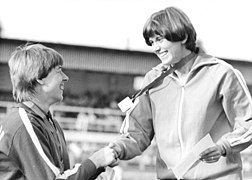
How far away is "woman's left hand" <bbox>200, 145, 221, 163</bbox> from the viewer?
321 cm

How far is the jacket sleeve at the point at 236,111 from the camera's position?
10.7ft

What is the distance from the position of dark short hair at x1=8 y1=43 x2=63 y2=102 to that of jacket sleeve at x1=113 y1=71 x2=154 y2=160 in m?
0.59

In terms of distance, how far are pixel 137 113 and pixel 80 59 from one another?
55.1 ft

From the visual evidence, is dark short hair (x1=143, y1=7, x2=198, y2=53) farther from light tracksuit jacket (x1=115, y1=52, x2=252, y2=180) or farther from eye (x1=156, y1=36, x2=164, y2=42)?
light tracksuit jacket (x1=115, y1=52, x2=252, y2=180)

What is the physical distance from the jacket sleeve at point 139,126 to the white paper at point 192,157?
0.98ft

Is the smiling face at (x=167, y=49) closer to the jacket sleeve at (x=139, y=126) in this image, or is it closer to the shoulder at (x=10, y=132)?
the jacket sleeve at (x=139, y=126)

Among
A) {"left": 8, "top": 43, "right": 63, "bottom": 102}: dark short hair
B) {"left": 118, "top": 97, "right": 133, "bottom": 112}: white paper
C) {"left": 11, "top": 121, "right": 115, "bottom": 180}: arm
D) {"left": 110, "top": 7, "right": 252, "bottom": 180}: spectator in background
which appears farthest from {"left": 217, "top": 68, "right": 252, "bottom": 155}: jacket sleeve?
{"left": 8, "top": 43, "right": 63, "bottom": 102}: dark short hair

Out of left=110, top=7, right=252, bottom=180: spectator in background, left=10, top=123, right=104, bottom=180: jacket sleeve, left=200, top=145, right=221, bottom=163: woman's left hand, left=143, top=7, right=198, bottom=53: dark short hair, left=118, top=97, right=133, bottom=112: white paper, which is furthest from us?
left=118, top=97, right=133, bottom=112: white paper

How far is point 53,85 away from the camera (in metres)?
3.32

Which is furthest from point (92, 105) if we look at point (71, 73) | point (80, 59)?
point (71, 73)

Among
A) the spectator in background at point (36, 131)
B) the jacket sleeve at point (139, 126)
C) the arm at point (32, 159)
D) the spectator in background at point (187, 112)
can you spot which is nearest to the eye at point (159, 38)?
the spectator in background at point (187, 112)

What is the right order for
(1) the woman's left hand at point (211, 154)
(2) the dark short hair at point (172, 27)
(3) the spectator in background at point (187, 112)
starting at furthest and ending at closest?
(2) the dark short hair at point (172, 27)
(3) the spectator in background at point (187, 112)
(1) the woman's left hand at point (211, 154)

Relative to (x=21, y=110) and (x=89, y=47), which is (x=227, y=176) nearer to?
(x=21, y=110)

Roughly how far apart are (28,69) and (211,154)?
104 cm
